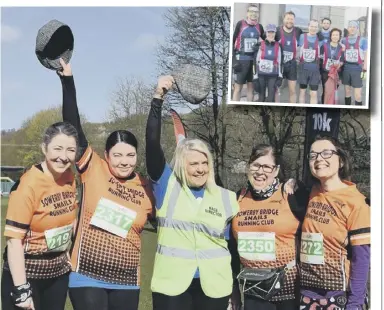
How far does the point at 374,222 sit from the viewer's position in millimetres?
4059

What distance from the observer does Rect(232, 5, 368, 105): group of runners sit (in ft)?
13.1

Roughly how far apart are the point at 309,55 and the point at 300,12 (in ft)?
0.92

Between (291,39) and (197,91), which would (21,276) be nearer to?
(197,91)

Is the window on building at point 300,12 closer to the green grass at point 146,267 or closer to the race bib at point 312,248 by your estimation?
the race bib at point 312,248

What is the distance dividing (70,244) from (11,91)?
A: 108 cm

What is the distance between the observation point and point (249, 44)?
4.04 metres

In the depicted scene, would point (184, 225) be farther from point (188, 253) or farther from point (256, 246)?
point (256, 246)

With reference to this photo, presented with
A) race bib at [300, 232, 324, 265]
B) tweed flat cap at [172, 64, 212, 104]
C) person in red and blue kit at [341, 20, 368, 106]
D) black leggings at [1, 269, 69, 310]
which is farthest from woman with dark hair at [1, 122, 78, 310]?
person in red and blue kit at [341, 20, 368, 106]

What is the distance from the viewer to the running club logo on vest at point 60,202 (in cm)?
401

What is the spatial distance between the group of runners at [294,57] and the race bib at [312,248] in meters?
Answer: 0.88

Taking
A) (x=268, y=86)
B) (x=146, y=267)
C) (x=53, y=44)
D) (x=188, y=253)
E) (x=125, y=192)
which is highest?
(x=53, y=44)

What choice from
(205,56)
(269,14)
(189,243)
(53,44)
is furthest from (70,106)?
(269,14)

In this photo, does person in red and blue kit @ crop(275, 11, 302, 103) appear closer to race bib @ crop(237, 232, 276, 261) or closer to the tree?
the tree

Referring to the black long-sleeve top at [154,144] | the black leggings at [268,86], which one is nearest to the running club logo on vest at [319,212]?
the black leggings at [268,86]
